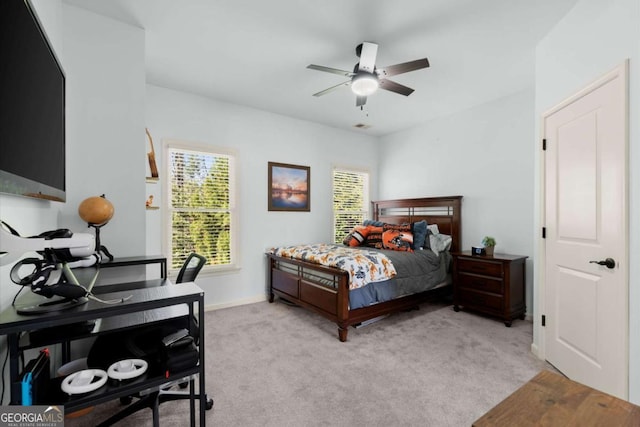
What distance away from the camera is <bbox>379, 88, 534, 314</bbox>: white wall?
3678 millimetres

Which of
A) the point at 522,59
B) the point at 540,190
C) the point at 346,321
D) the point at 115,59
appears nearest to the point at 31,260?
the point at 115,59

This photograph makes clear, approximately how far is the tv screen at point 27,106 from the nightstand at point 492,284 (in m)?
3.98

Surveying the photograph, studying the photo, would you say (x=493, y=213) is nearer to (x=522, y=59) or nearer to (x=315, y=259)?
(x=522, y=59)

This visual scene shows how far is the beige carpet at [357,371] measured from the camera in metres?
1.86

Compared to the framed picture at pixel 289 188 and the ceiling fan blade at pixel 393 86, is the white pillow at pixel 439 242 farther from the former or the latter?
the ceiling fan blade at pixel 393 86

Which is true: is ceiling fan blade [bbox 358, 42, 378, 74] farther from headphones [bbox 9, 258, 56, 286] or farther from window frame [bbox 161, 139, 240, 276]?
headphones [bbox 9, 258, 56, 286]

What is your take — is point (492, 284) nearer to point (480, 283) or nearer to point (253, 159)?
point (480, 283)

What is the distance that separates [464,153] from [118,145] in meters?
4.27

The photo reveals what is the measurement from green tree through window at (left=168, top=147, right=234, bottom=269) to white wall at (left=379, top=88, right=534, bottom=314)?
10.2 ft

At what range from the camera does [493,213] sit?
3.99m

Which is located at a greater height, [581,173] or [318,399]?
[581,173]

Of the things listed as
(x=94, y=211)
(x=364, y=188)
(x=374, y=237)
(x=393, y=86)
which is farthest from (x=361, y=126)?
(x=94, y=211)

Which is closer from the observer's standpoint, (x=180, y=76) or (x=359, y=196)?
(x=180, y=76)

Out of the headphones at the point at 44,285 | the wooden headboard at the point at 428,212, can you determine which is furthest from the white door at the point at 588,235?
the headphones at the point at 44,285
